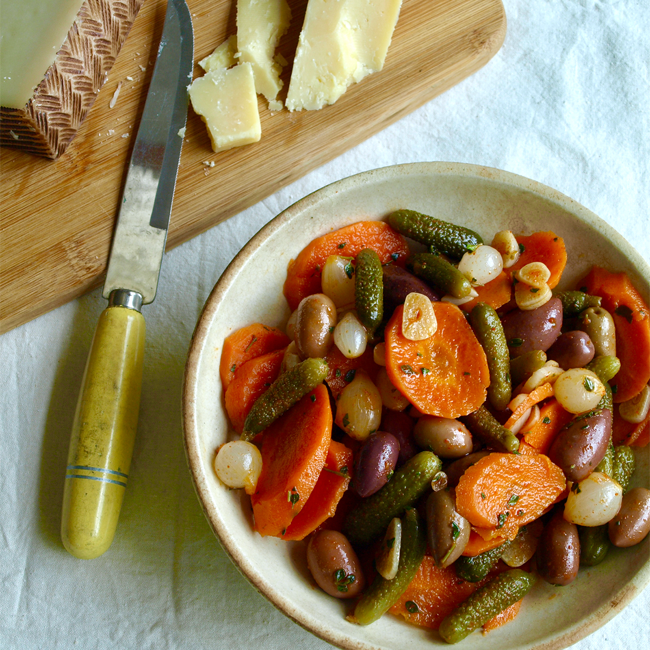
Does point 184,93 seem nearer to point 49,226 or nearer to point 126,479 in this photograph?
point 49,226

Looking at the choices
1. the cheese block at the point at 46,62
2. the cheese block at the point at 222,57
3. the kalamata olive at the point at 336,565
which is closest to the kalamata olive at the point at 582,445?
the kalamata olive at the point at 336,565

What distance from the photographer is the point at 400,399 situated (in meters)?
1.18

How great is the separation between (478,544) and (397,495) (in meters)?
0.19

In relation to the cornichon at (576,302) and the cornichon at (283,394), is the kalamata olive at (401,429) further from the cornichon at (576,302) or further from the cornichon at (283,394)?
the cornichon at (576,302)

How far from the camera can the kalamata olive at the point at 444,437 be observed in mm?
1115

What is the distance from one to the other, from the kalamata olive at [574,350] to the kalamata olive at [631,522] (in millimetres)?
284

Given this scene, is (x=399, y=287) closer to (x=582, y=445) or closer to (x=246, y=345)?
(x=246, y=345)

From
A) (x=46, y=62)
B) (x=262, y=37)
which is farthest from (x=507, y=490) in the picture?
(x=46, y=62)

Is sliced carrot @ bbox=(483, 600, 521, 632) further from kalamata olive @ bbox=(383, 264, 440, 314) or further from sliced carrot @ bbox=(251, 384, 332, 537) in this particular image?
kalamata olive @ bbox=(383, 264, 440, 314)

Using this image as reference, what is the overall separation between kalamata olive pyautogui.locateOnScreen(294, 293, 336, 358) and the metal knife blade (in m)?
0.45

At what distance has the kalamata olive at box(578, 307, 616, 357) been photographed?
1234 millimetres

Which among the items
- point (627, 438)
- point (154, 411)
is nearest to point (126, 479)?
point (154, 411)

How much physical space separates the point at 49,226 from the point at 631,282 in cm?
142

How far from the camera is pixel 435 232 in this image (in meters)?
1.28
